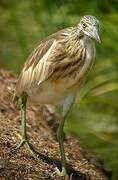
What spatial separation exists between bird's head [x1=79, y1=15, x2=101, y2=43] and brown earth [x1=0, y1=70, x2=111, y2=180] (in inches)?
34.5

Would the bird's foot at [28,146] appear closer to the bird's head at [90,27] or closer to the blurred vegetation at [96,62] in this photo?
the bird's head at [90,27]

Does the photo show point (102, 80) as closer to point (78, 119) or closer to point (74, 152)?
point (78, 119)

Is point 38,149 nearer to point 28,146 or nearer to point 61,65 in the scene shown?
point 28,146

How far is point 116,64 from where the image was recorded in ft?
22.4

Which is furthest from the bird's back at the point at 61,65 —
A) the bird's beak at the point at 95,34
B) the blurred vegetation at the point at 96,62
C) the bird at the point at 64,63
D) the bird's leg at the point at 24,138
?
the blurred vegetation at the point at 96,62

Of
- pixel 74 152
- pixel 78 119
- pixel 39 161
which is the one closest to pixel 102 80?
pixel 78 119

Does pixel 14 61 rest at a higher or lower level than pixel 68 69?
higher

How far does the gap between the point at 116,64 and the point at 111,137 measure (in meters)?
0.63

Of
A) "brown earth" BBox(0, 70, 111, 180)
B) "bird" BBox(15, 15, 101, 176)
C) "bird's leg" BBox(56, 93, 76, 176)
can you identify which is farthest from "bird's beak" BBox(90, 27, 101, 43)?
"brown earth" BBox(0, 70, 111, 180)

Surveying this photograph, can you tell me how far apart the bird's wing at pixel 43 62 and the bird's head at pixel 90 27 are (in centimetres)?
17

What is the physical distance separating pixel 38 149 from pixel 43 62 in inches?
30.5

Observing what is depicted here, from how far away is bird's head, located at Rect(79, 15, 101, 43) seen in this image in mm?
4164

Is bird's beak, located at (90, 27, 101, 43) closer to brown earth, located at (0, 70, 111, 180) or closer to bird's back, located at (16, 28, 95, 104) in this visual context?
bird's back, located at (16, 28, 95, 104)

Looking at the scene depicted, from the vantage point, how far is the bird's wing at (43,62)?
4316 millimetres
